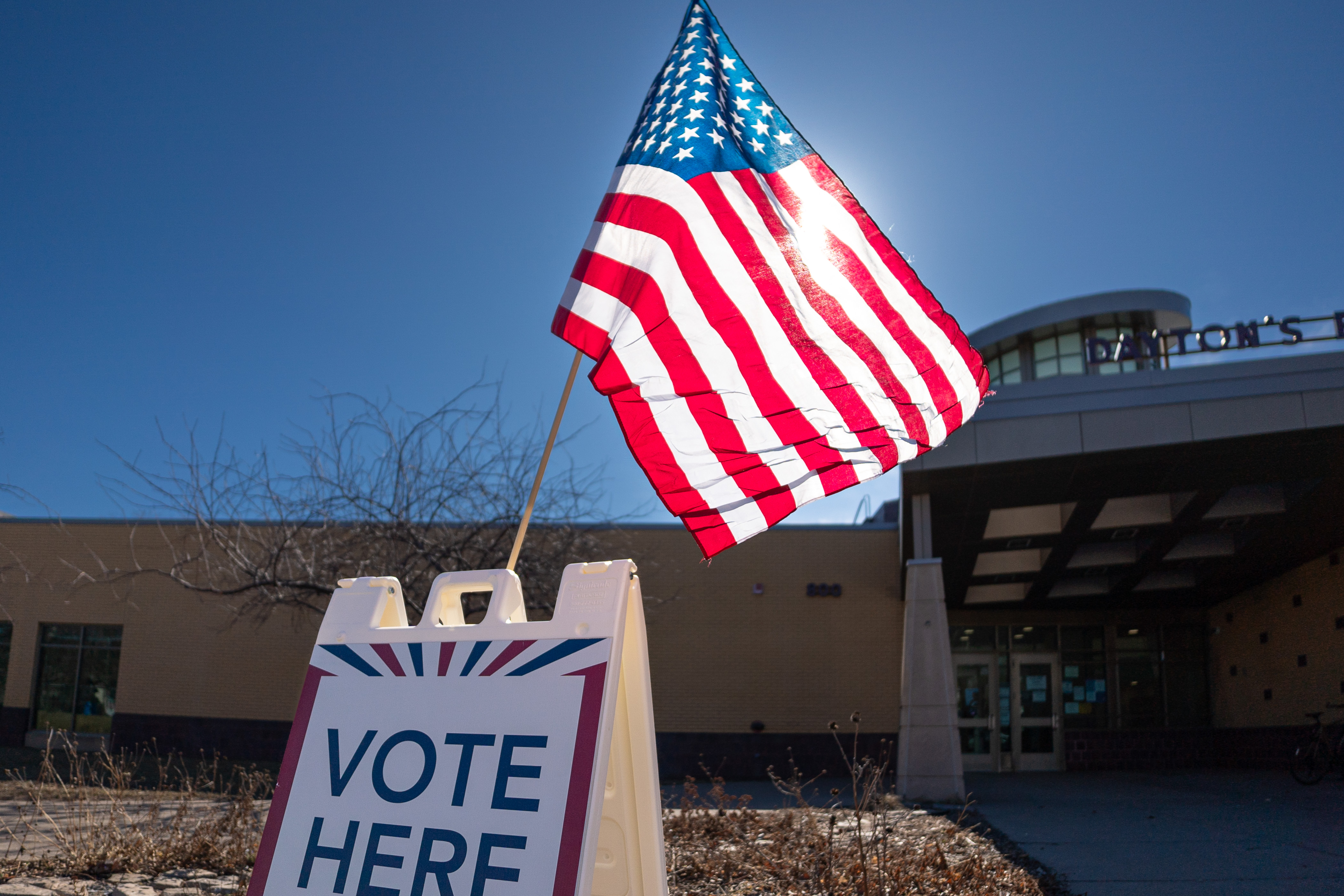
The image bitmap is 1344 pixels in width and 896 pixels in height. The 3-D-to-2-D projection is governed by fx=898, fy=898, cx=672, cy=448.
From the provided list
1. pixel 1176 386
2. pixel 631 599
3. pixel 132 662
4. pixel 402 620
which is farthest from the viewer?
pixel 132 662

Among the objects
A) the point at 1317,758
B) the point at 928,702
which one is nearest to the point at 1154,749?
the point at 1317,758

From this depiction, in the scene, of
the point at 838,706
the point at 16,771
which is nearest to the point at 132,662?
the point at 16,771

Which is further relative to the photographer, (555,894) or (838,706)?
(838,706)

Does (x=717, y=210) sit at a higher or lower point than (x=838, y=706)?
higher

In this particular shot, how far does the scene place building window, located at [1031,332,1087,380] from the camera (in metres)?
30.4

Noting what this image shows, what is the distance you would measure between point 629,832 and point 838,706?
16778 mm

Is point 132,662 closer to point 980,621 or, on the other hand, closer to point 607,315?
point 980,621

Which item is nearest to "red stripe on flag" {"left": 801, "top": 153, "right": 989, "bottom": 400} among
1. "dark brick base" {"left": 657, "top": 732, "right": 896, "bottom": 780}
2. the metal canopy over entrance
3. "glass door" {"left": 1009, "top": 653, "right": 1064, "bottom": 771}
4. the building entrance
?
the metal canopy over entrance

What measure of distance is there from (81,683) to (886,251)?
22.6 m

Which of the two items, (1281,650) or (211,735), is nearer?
(1281,650)

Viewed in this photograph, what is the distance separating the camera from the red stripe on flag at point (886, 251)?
13.6 ft

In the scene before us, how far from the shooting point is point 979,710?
1983 cm

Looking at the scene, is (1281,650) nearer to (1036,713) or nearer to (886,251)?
(1036,713)

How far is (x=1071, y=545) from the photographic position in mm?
15273
